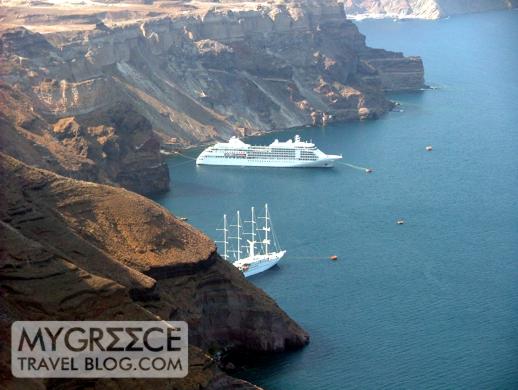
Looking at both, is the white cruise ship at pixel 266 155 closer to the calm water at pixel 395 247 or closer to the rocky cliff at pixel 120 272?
the calm water at pixel 395 247

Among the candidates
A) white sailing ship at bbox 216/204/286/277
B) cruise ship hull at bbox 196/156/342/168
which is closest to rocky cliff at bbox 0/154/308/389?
white sailing ship at bbox 216/204/286/277

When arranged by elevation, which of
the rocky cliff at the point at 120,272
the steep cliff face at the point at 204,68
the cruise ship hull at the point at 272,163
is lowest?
the cruise ship hull at the point at 272,163

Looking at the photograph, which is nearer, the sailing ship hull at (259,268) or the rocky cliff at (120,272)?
the rocky cliff at (120,272)

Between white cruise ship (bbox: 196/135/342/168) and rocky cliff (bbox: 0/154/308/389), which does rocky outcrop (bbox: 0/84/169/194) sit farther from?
rocky cliff (bbox: 0/154/308/389)

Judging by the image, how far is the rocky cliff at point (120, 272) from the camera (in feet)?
204

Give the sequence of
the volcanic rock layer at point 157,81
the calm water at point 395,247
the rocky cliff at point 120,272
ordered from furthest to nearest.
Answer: the volcanic rock layer at point 157,81
the calm water at point 395,247
the rocky cliff at point 120,272

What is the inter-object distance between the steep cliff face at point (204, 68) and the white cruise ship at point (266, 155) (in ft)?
30.1

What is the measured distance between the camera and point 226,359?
74.8 metres

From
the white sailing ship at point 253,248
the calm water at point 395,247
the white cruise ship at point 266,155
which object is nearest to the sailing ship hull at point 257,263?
the white sailing ship at point 253,248

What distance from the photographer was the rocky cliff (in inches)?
2453

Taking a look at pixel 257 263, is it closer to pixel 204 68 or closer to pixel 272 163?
pixel 272 163

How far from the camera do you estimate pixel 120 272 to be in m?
68.6

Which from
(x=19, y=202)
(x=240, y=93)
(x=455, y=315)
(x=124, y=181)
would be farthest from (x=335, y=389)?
(x=240, y=93)

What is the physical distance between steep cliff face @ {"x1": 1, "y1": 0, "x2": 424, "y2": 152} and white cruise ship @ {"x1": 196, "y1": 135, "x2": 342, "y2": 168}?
9.17m
